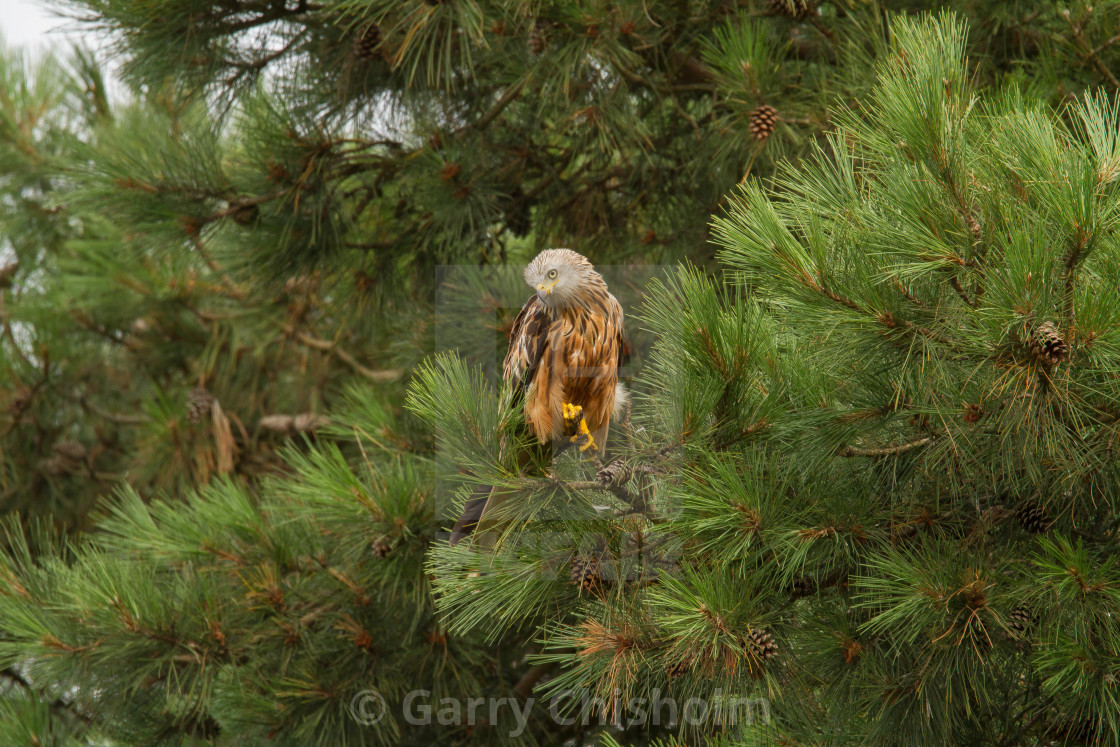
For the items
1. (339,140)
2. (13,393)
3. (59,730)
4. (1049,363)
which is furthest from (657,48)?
(13,393)

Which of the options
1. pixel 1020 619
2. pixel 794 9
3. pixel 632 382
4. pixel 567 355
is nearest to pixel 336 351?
pixel 632 382

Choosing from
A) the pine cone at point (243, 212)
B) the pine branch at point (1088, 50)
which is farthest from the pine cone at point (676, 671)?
the pine cone at point (243, 212)

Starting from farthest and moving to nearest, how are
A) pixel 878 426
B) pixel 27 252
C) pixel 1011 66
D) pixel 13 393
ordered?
pixel 27 252 → pixel 13 393 → pixel 1011 66 → pixel 878 426

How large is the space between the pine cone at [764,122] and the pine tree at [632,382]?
12mm

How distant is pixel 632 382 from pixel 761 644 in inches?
41.5

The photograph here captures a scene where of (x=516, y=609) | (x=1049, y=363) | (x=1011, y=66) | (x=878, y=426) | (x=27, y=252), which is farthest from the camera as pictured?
(x=27, y=252)

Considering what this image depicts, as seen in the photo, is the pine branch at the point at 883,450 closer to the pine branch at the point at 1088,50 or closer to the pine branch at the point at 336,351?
the pine branch at the point at 1088,50

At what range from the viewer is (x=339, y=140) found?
3.13 meters

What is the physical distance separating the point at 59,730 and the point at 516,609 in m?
2.03

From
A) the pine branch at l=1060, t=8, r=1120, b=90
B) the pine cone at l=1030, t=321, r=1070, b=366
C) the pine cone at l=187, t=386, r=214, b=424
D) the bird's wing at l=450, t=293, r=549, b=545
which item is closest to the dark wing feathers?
the bird's wing at l=450, t=293, r=549, b=545

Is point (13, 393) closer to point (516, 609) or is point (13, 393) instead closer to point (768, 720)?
point (516, 609)
